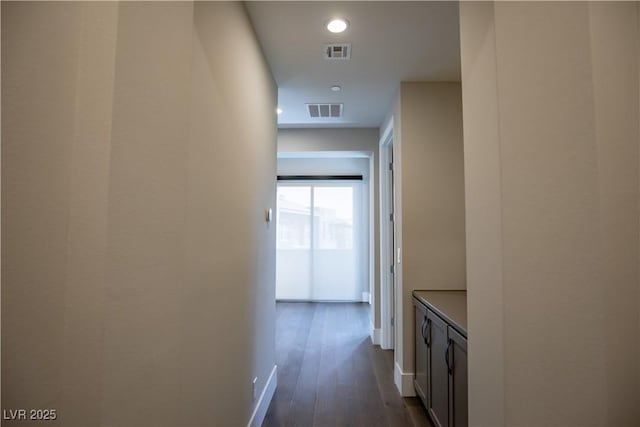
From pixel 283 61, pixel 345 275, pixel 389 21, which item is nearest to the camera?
pixel 389 21

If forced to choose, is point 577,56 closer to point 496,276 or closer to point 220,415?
A: point 496,276

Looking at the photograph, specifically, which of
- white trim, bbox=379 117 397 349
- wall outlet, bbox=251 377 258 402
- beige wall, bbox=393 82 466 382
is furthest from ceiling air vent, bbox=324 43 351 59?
wall outlet, bbox=251 377 258 402

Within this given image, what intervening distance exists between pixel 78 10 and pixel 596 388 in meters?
1.86

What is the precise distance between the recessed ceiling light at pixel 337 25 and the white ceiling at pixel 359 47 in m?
0.04

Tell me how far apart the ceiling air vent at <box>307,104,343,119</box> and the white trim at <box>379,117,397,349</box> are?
2.02 feet

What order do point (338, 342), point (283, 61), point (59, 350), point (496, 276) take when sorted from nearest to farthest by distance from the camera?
point (59, 350) < point (496, 276) < point (283, 61) < point (338, 342)

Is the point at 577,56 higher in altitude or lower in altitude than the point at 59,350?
higher

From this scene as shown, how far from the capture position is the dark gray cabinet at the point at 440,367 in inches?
68.0

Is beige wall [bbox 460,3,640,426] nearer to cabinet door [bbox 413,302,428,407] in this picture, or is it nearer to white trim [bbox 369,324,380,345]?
cabinet door [bbox 413,302,428,407]

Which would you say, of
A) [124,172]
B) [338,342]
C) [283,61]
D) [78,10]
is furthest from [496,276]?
[338,342]

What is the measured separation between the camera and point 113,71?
0.93 metres

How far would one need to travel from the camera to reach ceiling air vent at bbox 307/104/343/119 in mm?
3436

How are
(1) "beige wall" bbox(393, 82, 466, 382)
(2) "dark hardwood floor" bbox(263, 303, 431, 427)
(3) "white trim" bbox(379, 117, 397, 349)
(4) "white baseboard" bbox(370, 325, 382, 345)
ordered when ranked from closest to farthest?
1. (2) "dark hardwood floor" bbox(263, 303, 431, 427)
2. (1) "beige wall" bbox(393, 82, 466, 382)
3. (3) "white trim" bbox(379, 117, 397, 349)
4. (4) "white baseboard" bbox(370, 325, 382, 345)

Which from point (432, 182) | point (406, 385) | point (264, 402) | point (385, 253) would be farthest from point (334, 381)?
point (432, 182)
